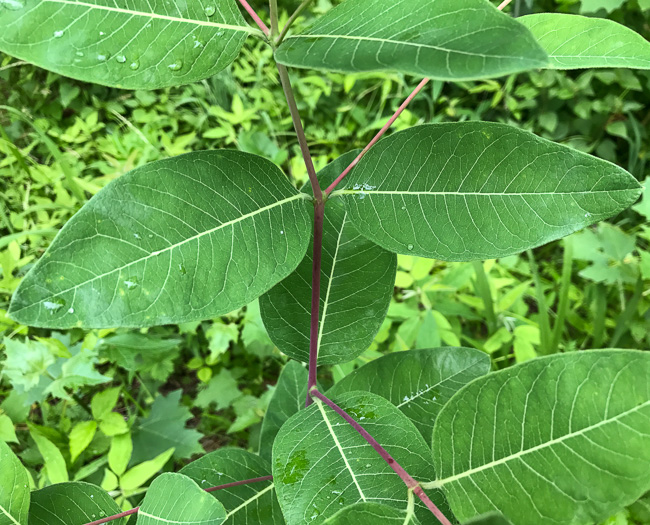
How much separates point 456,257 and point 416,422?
1.18 ft

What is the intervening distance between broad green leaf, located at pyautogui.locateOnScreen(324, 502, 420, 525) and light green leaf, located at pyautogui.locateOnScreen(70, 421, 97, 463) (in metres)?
1.03

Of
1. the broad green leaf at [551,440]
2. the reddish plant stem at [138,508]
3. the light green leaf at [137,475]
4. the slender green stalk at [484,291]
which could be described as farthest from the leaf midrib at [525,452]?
the slender green stalk at [484,291]

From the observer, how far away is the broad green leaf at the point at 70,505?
1.86ft

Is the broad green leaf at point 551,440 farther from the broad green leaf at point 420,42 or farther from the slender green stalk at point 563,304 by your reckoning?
the slender green stalk at point 563,304

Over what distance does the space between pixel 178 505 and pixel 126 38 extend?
48cm

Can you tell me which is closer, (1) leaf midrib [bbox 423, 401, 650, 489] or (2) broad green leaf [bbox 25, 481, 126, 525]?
(1) leaf midrib [bbox 423, 401, 650, 489]

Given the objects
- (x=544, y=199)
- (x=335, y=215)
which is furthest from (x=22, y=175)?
(x=544, y=199)

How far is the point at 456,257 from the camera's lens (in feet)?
1.50

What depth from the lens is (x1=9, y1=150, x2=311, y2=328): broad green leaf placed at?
37cm

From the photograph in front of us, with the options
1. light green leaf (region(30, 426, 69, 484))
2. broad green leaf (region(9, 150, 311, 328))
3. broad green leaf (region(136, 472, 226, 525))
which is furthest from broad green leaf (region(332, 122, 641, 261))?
light green leaf (region(30, 426, 69, 484))

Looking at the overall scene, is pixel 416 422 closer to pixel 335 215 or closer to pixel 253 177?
pixel 335 215

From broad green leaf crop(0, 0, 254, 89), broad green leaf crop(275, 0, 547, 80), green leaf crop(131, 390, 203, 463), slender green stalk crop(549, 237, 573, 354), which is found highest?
broad green leaf crop(0, 0, 254, 89)

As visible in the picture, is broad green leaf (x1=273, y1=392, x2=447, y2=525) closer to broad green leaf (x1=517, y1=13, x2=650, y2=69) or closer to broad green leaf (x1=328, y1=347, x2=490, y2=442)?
broad green leaf (x1=328, y1=347, x2=490, y2=442)

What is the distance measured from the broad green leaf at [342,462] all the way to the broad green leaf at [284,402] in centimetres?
33
